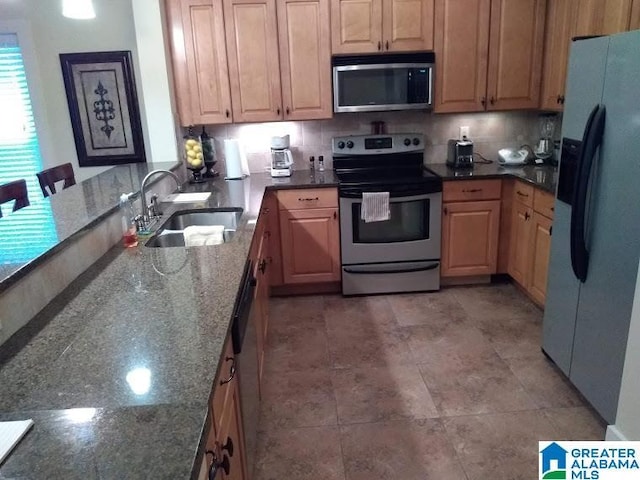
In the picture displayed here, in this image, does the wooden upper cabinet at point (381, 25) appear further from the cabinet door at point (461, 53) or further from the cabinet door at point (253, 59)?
the cabinet door at point (253, 59)

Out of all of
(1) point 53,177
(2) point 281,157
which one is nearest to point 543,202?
(2) point 281,157

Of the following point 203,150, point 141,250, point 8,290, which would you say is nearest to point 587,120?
point 141,250

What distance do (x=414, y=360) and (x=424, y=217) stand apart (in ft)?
3.76

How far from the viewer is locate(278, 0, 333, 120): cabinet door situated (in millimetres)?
3318

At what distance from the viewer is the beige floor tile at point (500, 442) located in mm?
1916

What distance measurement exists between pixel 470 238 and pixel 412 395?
1521 millimetres

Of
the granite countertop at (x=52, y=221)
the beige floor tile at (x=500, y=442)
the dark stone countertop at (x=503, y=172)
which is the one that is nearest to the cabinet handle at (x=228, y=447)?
the granite countertop at (x=52, y=221)

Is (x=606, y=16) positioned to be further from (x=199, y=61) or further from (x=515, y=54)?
(x=199, y=61)

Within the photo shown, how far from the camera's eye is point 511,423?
218 cm

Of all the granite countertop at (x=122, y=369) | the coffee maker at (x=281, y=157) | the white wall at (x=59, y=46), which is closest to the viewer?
the granite countertop at (x=122, y=369)

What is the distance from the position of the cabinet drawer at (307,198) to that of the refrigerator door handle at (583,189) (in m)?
1.67

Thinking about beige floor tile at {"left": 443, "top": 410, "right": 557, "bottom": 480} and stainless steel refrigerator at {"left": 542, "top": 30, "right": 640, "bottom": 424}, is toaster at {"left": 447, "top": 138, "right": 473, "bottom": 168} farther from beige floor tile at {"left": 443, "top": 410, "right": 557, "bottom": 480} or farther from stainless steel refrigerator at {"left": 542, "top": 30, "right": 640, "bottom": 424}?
beige floor tile at {"left": 443, "top": 410, "right": 557, "bottom": 480}

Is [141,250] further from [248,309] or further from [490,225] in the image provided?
[490,225]

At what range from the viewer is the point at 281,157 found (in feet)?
11.9
